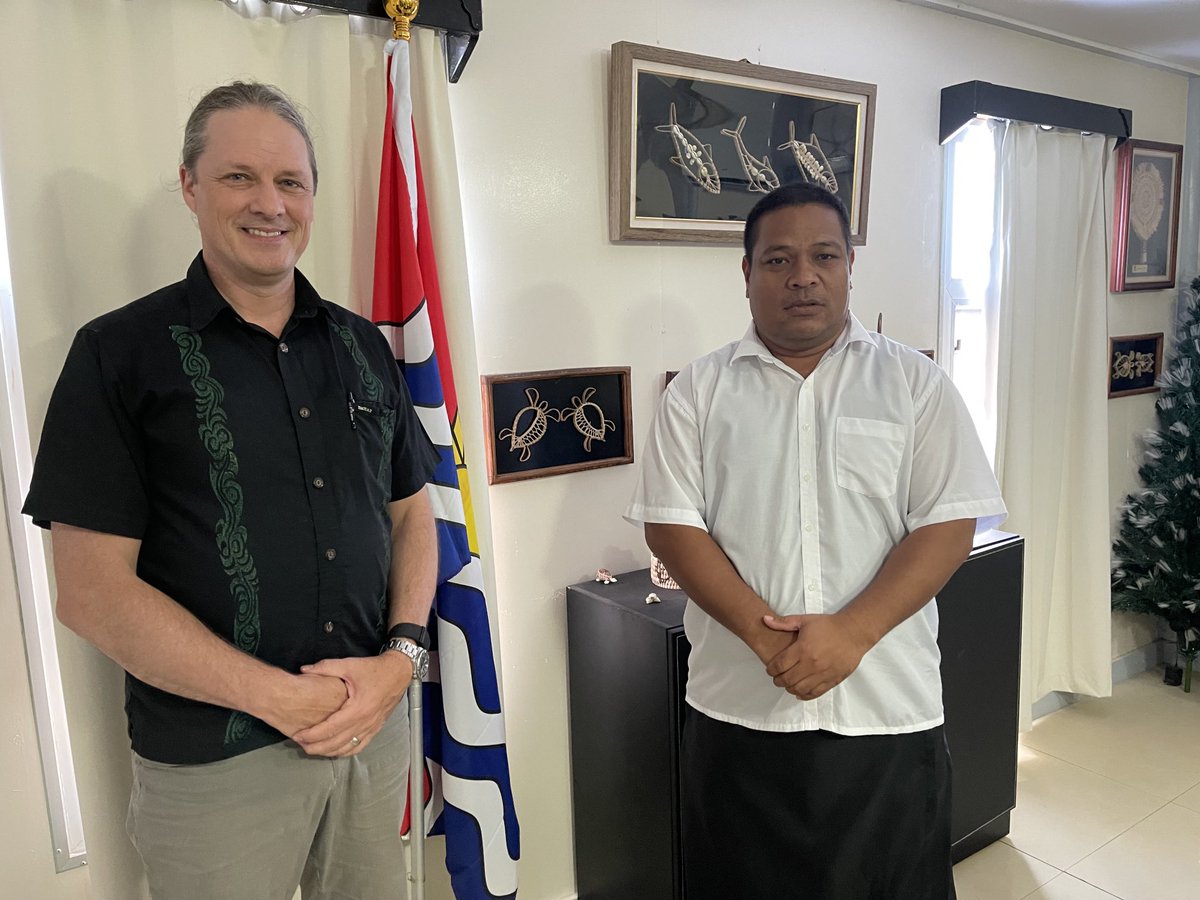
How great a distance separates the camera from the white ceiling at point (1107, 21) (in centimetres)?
280

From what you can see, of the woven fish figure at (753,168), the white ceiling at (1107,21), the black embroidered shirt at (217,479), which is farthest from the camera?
the white ceiling at (1107,21)

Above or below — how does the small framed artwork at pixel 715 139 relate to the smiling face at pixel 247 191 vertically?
above

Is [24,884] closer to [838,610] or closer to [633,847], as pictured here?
[633,847]

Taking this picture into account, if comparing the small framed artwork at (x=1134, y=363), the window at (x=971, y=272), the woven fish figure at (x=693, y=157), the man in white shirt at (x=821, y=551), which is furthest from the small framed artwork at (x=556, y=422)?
the small framed artwork at (x=1134, y=363)

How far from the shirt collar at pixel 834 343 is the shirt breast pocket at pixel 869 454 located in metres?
0.14

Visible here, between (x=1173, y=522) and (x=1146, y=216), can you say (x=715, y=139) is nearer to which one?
(x=1146, y=216)

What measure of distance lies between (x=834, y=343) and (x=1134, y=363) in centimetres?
273

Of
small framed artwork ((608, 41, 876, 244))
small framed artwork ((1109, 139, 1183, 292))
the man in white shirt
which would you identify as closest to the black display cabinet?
the man in white shirt

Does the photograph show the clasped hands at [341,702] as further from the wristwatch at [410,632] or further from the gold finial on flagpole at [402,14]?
the gold finial on flagpole at [402,14]

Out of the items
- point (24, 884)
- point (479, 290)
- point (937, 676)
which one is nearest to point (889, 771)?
point (937, 676)

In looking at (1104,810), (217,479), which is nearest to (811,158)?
(217,479)

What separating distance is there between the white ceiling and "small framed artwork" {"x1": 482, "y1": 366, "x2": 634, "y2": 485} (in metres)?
1.66

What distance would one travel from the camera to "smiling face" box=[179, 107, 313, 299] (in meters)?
1.22

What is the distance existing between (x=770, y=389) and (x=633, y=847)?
3.87 feet
